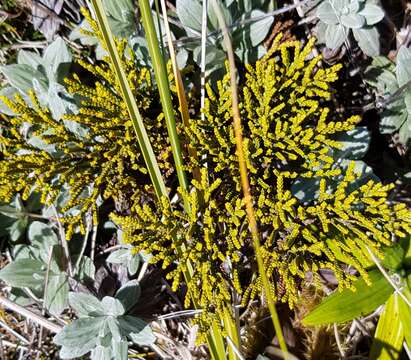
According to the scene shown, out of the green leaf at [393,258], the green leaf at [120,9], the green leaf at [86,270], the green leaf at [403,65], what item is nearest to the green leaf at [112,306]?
the green leaf at [86,270]

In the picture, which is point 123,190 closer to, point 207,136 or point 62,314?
point 207,136

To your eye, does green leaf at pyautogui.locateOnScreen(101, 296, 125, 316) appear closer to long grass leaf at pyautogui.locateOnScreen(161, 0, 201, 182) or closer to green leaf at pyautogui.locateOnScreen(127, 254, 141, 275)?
green leaf at pyautogui.locateOnScreen(127, 254, 141, 275)

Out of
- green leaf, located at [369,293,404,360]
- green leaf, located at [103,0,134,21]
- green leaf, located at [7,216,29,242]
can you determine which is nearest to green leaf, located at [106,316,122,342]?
green leaf, located at [7,216,29,242]

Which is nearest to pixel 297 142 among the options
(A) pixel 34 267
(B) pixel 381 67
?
(B) pixel 381 67

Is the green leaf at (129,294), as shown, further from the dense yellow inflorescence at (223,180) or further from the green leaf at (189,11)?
the green leaf at (189,11)

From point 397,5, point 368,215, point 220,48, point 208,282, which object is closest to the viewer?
point 208,282
